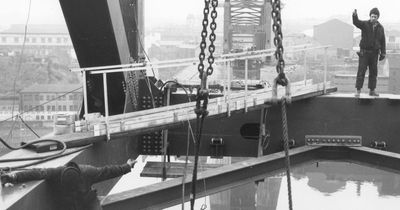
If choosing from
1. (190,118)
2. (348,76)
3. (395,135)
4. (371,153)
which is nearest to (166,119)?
(190,118)

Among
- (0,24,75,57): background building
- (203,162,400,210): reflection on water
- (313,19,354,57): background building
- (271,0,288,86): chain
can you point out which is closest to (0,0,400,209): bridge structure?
(0,24,75,57): background building

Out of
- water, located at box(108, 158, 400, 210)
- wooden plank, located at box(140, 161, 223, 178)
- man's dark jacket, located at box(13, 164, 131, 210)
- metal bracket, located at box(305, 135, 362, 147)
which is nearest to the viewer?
man's dark jacket, located at box(13, 164, 131, 210)

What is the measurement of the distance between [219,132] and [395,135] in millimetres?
2646

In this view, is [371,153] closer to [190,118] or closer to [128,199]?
[190,118]

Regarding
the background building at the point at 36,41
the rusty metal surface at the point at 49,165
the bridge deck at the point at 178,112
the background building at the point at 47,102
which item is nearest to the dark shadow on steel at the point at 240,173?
the rusty metal surface at the point at 49,165

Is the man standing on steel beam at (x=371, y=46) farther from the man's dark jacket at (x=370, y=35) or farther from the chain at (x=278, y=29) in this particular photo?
the chain at (x=278, y=29)

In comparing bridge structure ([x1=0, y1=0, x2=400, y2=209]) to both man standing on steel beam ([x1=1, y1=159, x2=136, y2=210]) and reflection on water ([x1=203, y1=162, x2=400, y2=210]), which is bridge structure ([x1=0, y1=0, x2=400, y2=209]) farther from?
reflection on water ([x1=203, y1=162, x2=400, y2=210])

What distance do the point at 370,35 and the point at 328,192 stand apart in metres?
18.7

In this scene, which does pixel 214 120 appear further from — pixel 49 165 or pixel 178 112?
pixel 49 165

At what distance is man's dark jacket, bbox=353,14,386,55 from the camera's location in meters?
7.07

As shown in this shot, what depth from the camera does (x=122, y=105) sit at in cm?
674

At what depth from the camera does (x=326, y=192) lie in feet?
79.9

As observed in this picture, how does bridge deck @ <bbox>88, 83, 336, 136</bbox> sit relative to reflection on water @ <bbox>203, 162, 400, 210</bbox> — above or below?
above

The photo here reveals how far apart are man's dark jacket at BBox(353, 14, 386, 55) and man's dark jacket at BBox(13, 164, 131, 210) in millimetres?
4726
